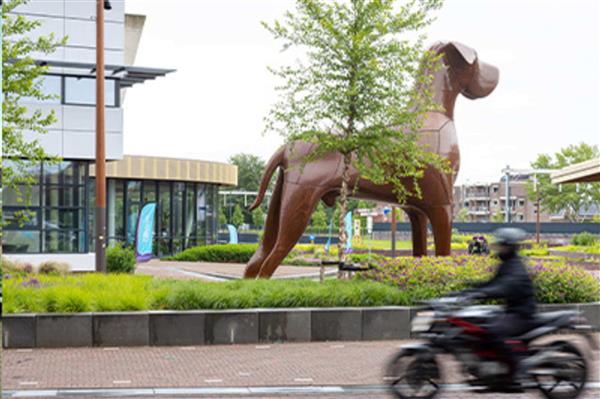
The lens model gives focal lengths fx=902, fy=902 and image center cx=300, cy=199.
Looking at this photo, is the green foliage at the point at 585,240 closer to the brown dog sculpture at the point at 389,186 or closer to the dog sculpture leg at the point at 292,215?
the brown dog sculpture at the point at 389,186

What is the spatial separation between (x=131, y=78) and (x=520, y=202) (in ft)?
418

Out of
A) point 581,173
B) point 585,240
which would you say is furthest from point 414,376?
point 585,240

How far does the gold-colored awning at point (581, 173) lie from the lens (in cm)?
2966

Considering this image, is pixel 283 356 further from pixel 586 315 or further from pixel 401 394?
pixel 586 315

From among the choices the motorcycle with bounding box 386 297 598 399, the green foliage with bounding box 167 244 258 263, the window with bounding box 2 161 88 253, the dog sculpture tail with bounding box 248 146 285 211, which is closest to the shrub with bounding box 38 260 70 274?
the window with bounding box 2 161 88 253

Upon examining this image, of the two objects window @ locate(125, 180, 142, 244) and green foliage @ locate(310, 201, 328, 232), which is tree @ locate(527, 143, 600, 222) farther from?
window @ locate(125, 180, 142, 244)

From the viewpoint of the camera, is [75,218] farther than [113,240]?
No

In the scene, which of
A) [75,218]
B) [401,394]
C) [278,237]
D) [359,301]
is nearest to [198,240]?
[75,218]

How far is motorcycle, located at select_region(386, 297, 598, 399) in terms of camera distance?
8.04 metres

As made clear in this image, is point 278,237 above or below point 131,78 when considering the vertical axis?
below

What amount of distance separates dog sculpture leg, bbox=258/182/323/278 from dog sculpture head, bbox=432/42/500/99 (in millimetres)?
4176

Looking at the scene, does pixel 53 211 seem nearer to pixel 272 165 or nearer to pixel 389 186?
pixel 272 165

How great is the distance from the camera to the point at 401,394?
8.30 metres

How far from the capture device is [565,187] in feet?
289
